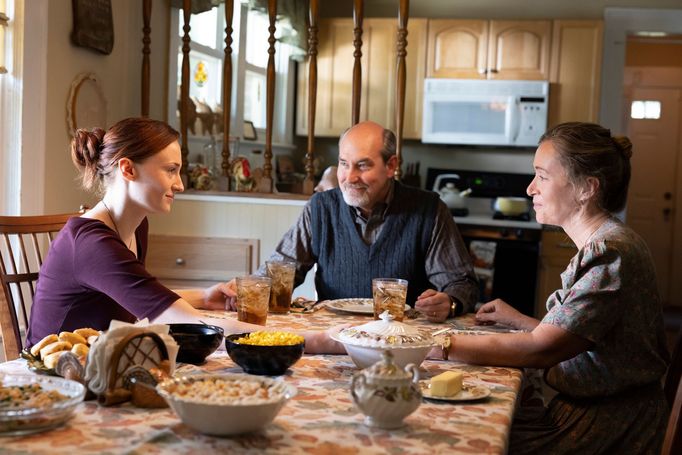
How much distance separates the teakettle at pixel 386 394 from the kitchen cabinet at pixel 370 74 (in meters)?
4.87

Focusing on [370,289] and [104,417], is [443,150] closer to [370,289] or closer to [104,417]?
[370,289]

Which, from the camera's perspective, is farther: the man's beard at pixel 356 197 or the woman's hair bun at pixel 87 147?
the man's beard at pixel 356 197

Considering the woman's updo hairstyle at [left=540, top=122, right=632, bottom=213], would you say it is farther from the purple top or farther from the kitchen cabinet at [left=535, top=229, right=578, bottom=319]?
the kitchen cabinet at [left=535, top=229, right=578, bottom=319]

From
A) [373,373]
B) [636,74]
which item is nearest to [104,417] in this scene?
[373,373]

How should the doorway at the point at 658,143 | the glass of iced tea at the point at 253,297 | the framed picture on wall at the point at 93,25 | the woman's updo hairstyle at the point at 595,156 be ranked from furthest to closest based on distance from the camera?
the doorway at the point at 658,143
the framed picture on wall at the point at 93,25
the glass of iced tea at the point at 253,297
the woman's updo hairstyle at the point at 595,156

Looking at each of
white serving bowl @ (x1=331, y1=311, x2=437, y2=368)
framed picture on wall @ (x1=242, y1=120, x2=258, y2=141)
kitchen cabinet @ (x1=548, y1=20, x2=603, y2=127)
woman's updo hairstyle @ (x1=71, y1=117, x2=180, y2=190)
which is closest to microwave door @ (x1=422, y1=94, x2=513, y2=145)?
kitchen cabinet @ (x1=548, y1=20, x2=603, y2=127)

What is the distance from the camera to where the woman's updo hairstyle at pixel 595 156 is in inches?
73.6

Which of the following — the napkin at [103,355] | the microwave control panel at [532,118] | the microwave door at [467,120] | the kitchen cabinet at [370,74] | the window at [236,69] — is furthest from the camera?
the kitchen cabinet at [370,74]

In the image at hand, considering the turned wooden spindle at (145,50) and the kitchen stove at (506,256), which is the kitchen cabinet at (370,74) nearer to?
the kitchen stove at (506,256)

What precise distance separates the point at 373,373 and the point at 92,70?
2.70 meters

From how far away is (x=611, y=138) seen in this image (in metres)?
1.91

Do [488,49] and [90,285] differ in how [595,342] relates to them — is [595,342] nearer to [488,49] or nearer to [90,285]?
[90,285]

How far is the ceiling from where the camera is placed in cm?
599

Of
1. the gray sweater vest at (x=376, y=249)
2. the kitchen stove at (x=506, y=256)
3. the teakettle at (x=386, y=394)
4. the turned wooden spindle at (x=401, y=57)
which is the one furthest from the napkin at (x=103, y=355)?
the kitchen stove at (x=506, y=256)
